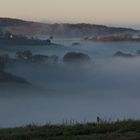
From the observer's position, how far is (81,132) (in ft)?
29.0

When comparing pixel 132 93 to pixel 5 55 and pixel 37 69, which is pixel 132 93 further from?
pixel 5 55

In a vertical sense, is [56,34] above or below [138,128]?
above

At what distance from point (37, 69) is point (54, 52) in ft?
30.5

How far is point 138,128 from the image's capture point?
898 cm

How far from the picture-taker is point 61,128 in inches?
355

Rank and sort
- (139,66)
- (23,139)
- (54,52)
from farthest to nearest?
(139,66) < (54,52) < (23,139)

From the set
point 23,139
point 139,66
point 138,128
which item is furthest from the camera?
point 139,66

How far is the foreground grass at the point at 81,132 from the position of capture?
27.3 ft

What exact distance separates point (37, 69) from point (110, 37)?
10.7 metres

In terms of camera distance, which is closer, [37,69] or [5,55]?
[5,55]

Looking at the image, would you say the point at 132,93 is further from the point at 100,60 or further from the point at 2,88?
the point at 2,88

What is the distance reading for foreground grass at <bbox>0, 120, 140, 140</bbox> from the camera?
8.32 m

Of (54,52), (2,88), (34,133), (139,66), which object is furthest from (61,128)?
(139,66)

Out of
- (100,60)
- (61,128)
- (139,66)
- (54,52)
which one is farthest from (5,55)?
(61,128)
